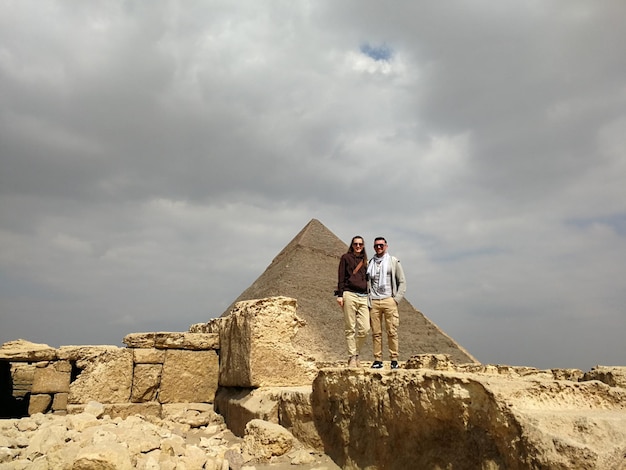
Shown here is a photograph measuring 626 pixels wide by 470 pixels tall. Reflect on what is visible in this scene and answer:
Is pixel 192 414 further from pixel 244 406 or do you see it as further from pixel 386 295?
pixel 386 295

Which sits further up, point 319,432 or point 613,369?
point 613,369

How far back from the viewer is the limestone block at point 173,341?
19.0 ft

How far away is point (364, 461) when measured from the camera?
2771 mm

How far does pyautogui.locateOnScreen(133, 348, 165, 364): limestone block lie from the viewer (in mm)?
5672

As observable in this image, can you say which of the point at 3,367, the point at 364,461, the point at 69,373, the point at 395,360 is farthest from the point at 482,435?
the point at 3,367

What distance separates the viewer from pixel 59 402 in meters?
5.49

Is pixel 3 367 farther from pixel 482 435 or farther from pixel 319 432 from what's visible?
pixel 482 435

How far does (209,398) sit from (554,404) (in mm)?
4438

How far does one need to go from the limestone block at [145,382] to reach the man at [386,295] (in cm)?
265

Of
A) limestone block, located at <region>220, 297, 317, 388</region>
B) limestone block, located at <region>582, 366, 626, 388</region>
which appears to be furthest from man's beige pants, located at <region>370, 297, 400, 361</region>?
limestone block, located at <region>582, 366, 626, 388</region>

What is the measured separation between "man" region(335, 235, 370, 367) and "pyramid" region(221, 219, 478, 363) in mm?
19504

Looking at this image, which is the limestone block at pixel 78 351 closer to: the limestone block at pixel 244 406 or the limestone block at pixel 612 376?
the limestone block at pixel 244 406

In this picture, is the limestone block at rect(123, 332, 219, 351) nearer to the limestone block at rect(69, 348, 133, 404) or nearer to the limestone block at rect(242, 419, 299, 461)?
the limestone block at rect(69, 348, 133, 404)

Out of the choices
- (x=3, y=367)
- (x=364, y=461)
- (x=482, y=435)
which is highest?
(x=3, y=367)
